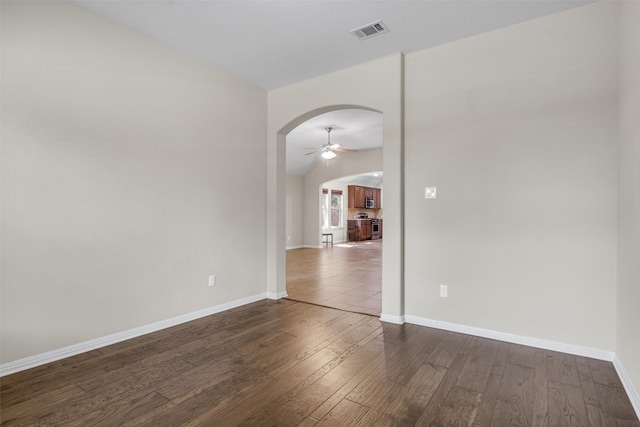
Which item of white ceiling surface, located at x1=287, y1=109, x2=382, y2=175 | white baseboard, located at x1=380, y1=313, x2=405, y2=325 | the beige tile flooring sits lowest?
the beige tile flooring

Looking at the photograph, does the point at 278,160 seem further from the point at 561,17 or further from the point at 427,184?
the point at 561,17

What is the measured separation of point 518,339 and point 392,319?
1.15 meters

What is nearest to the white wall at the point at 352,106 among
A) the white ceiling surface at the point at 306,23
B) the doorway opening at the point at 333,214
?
the white ceiling surface at the point at 306,23

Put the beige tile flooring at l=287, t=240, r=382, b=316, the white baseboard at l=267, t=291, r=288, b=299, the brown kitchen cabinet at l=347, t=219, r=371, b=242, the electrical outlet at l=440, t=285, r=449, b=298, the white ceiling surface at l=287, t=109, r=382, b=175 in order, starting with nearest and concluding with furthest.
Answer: the electrical outlet at l=440, t=285, r=449, b=298
the beige tile flooring at l=287, t=240, r=382, b=316
the white baseboard at l=267, t=291, r=288, b=299
the white ceiling surface at l=287, t=109, r=382, b=175
the brown kitchen cabinet at l=347, t=219, r=371, b=242

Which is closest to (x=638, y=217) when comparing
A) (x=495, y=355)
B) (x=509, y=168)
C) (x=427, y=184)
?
(x=509, y=168)

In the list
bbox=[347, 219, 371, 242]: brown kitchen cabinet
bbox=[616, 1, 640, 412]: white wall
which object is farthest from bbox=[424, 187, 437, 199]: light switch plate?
bbox=[347, 219, 371, 242]: brown kitchen cabinet

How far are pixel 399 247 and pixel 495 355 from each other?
1276 millimetres

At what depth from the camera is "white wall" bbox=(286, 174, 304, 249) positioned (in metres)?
10.7

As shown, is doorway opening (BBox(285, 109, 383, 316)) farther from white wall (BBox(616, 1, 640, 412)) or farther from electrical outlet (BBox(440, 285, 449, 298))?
white wall (BBox(616, 1, 640, 412))

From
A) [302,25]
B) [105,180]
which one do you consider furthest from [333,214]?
[105,180]

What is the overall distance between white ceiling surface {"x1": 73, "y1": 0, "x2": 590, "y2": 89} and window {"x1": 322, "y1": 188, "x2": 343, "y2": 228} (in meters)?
9.25

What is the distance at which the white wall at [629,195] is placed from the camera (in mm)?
2012

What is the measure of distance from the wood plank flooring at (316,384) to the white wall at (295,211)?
7730mm

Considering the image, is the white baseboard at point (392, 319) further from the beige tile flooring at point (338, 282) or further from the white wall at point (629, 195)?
the white wall at point (629, 195)
